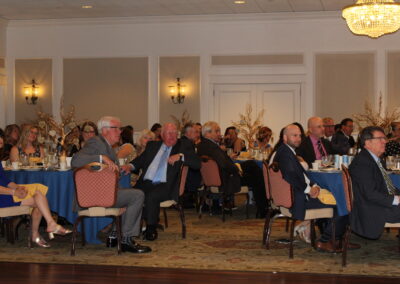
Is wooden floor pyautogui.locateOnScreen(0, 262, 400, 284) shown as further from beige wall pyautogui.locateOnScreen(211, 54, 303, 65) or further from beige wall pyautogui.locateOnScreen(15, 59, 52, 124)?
beige wall pyautogui.locateOnScreen(15, 59, 52, 124)

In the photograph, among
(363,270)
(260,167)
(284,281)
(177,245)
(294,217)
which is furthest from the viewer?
(260,167)

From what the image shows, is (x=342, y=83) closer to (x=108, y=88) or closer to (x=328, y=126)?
(x=328, y=126)

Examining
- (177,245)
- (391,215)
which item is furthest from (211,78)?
(391,215)

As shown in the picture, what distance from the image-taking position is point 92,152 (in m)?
6.45

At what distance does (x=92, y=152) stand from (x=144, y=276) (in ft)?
4.90

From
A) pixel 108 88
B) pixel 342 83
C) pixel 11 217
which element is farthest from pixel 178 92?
pixel 11 217

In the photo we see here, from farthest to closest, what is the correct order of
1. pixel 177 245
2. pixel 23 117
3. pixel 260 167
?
pixel 23 117 → pixel 260 167 → pixel 177 245

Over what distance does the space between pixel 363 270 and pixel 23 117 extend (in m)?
10.6

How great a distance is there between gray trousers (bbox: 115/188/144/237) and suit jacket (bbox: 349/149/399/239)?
2.15 meters

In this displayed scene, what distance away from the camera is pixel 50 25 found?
1435 centimetres

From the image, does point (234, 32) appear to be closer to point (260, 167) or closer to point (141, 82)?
point (141, 82)

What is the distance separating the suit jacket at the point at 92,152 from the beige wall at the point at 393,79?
321 inches

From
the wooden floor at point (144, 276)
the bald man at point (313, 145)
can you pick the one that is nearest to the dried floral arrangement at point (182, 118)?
the bald man at point (313, 145)

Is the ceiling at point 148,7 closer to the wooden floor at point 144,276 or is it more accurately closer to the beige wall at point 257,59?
the beige wall at point 257,59
